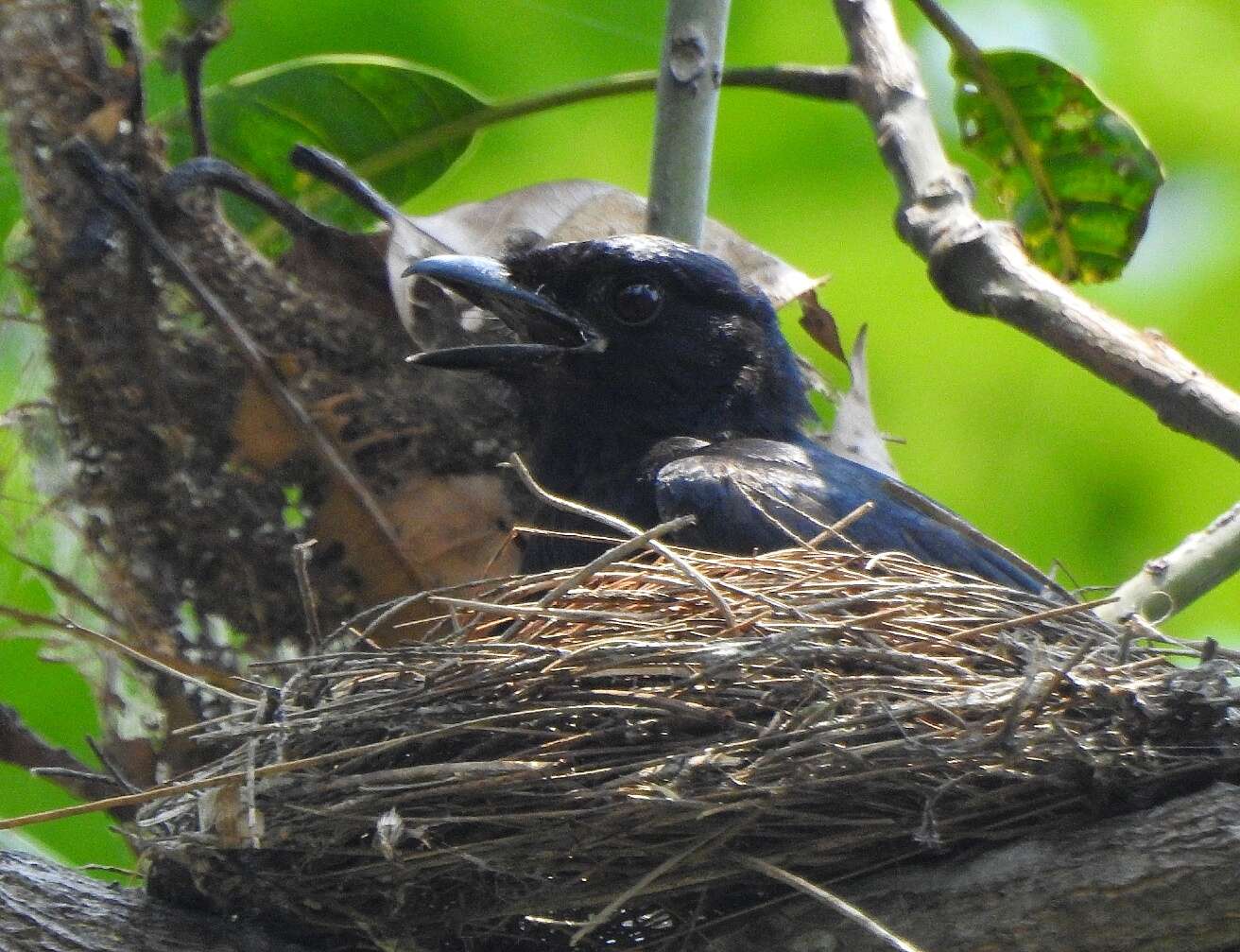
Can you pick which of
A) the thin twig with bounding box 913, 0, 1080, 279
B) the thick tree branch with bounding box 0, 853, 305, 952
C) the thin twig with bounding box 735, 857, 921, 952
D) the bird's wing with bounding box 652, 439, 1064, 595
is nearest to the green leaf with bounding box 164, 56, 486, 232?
the thin twig with bounding box 913, 0, 1080, 279

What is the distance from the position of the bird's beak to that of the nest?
3.91 feet

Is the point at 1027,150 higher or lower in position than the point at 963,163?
lower

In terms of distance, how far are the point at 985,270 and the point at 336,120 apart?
248cm

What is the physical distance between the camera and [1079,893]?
8.50 ft

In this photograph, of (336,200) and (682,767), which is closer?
(682,767)

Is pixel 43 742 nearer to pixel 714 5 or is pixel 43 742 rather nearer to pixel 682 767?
pixel 682 767

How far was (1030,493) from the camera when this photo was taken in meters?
7.20

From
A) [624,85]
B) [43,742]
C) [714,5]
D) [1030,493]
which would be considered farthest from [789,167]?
[43,742]

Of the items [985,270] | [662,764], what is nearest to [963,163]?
[985,270]

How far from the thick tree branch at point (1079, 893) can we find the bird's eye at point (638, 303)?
1.93 meters

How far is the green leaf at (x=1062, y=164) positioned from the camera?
5230 mm

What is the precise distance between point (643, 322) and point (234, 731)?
5.86 feet

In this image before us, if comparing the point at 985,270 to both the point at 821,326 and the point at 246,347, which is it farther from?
the point at 246,347

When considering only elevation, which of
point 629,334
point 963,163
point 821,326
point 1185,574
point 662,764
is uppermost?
point 963,163
